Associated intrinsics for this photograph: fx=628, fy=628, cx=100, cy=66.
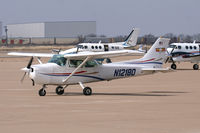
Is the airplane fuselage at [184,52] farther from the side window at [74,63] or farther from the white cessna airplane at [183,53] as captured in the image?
the side window at [74,63]

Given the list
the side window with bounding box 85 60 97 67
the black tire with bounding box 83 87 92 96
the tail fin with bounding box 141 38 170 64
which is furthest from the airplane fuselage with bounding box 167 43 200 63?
the black tire with bounding box 83 87 92 96

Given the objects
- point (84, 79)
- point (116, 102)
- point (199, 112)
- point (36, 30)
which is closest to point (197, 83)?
point (84, 79)

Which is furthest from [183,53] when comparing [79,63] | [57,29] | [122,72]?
[57,29]

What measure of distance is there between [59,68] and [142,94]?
326 centimetres

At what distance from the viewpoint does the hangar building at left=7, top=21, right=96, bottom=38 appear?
185 metres

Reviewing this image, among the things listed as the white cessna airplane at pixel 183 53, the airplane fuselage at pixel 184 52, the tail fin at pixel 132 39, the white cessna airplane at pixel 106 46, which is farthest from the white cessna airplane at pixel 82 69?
the tail fin at pixel 132 39

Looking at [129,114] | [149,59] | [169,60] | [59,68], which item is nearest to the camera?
[129,114]

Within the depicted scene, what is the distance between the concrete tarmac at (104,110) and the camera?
14.2 meters

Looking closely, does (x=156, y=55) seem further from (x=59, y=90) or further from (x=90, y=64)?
(x=59, y=90)

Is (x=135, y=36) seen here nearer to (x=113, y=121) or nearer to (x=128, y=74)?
(x=128, y=74)

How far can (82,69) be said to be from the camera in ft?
76.4

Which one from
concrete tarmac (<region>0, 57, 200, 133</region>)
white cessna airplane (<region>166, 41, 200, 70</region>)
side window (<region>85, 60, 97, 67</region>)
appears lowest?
concrete tarmac (<region>0, 57, 200, 133</region>)

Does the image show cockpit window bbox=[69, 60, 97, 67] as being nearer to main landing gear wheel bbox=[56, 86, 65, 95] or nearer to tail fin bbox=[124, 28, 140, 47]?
main landing gear wheel bbox=[56, 86, 65, 95]

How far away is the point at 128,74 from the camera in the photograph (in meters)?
24.0
